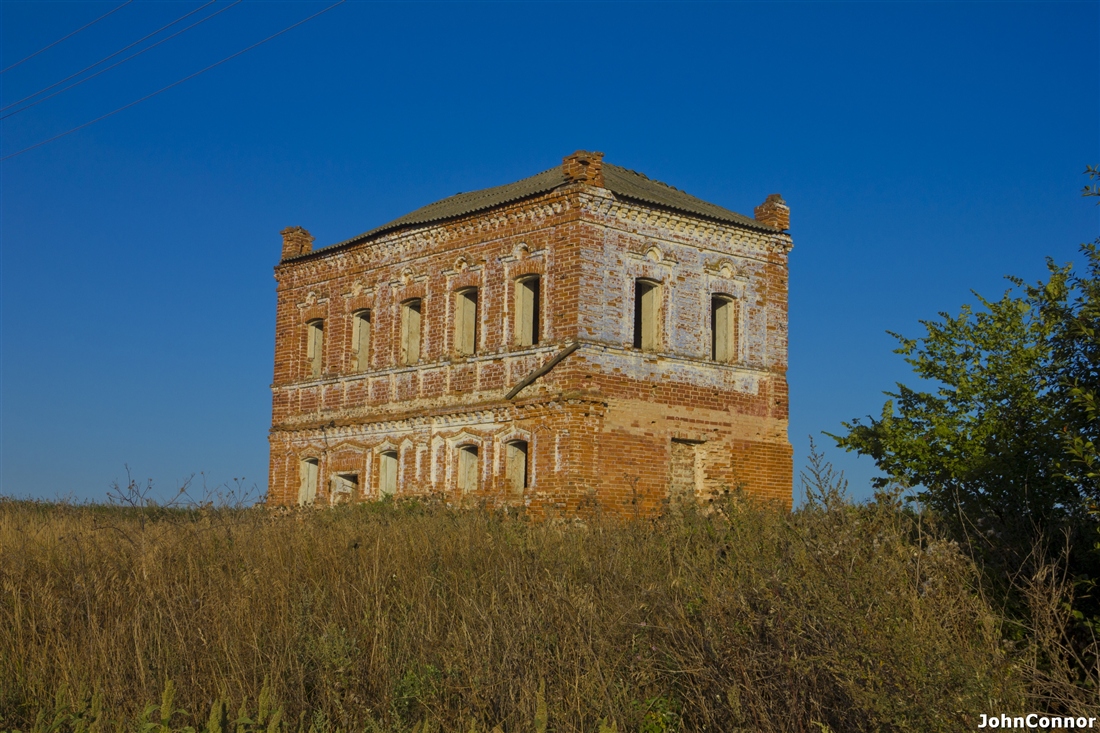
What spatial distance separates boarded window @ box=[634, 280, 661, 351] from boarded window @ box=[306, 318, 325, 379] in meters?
8.79

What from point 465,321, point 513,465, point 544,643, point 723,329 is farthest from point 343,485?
point 544,643

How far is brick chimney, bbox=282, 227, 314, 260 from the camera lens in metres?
27.1

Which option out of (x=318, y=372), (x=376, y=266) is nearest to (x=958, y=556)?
(x=376, y=266)

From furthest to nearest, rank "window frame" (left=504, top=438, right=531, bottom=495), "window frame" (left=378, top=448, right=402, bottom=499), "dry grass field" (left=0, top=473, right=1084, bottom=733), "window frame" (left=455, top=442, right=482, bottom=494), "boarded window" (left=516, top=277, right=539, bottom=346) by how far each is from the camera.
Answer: "window frame" (left=378, top=448, right=402, bottom=499), "window frame" (left=455, top=442, right=482, bottom=494), "boarded window" (left=516, top=277, right=539, bottom=346), "window frame" (left=504, top=438, right=531, bottom=495), "dry grass field" (left=0, top=473, right=1084, bottom=733)

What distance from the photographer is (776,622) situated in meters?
6.86

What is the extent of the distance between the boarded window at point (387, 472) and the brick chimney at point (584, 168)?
766cm

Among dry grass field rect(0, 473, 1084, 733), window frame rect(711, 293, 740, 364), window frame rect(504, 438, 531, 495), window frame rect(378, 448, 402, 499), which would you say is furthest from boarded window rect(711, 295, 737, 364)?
dry grass field rect(0, 473, 1084, 733)

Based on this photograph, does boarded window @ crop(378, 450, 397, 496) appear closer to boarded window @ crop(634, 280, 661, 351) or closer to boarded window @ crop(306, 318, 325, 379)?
boarded window @ crop(306, 318, 325, 379)

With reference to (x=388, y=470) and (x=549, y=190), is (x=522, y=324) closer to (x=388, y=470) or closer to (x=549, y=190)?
(x=549, y=190)

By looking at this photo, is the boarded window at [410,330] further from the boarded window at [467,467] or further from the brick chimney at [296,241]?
the brick chimney at [296,241]

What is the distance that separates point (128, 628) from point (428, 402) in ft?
45.7

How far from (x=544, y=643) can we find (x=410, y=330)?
16992mm

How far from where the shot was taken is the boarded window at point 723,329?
Answer: 22297mm

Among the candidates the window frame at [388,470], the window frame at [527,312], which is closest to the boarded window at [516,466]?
the window frame at [527,312]
